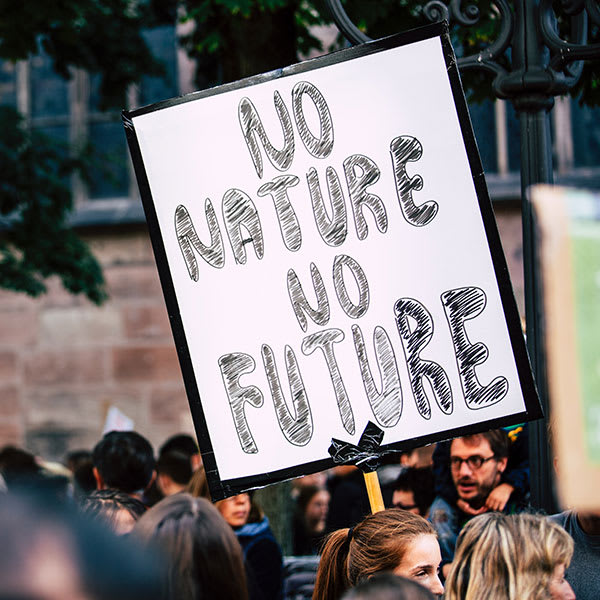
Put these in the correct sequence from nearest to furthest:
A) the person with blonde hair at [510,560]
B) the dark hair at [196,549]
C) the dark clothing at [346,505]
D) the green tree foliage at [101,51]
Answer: the dark hair at [196,549] < the person with blonde hair at [510,560] < the dark clothing at [346,505] < the green tree foliage at [101,51]

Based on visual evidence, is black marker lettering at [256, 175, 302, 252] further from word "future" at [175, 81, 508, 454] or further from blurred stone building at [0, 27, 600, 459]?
blurred stone building at [0, 27, 600, 459]

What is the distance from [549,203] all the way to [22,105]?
11.6 metres

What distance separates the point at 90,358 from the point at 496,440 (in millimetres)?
8475

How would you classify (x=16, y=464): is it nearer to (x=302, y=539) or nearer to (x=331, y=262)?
(x=302, y=539)

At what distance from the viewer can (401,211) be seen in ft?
9.30

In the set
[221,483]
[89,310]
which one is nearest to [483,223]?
[221,483]

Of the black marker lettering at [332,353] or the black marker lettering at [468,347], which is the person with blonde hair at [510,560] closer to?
the black marker lettering at [468,347]

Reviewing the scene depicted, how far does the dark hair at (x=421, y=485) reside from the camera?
13.6 feet

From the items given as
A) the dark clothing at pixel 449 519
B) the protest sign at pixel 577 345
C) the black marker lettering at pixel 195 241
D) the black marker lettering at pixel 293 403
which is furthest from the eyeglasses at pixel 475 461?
the protest sign at pixel 577 345

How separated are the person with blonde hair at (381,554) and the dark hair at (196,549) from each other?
700 millimetres

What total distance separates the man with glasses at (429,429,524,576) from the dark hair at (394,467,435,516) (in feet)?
0.86

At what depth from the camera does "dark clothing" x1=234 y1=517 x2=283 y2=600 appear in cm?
391

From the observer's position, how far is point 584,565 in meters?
2.91

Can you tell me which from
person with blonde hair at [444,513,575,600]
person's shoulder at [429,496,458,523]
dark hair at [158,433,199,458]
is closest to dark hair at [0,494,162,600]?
person with blonde hair at [444,513,575,600]
